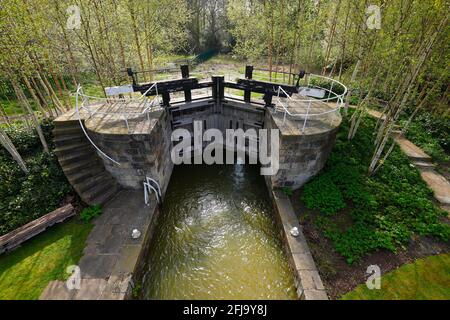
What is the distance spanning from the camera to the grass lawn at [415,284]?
5.15 metres

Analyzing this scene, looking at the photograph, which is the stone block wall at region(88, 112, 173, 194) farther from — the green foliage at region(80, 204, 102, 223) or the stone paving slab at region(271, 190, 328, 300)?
the stone paving slab at region(271, 190, 328, 300)

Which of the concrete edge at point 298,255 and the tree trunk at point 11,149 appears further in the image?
the tree trunk at point 11,149

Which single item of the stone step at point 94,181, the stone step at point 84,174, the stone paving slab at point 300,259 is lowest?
the stone paving slab at point 300,259

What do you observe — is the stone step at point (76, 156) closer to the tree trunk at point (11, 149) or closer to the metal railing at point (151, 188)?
the tree trunk at point (11, 149)

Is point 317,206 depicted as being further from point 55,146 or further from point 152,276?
point 55,146

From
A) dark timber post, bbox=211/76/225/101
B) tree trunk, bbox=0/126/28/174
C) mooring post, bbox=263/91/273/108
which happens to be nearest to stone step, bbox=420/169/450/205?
mooring post, bbox=263/91/273/108

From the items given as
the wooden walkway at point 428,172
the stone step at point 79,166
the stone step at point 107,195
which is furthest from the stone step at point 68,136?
the wooden walkway at point 428,172

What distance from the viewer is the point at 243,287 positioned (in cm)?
570

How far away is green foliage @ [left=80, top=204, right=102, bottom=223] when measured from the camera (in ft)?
22.1

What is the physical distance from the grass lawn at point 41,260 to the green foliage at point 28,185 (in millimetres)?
847

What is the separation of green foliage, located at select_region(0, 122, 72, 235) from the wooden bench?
1.05 feet

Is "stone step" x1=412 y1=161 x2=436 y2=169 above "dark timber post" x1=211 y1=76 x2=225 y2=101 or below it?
below
